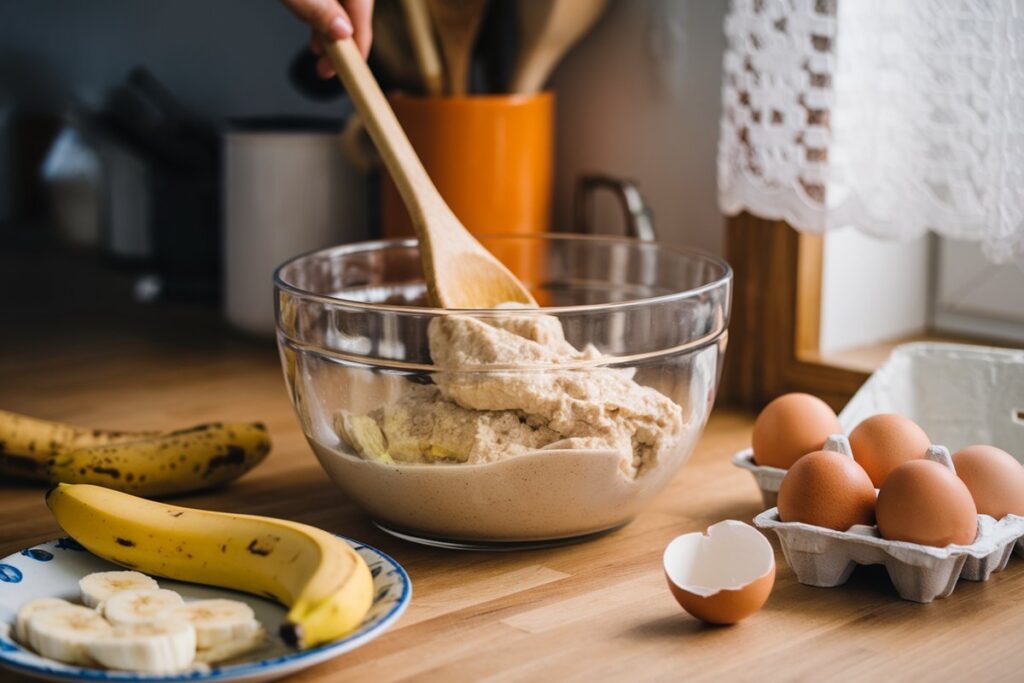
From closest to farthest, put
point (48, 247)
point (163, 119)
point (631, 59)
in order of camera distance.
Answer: point (631, 59) < point (163, 119) < point (48, 247)

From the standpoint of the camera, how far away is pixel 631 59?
1.41m

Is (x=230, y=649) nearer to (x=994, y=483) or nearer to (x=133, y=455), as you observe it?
(x=133, y=455)

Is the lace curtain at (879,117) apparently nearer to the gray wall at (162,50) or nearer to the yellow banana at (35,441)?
the yellow banana at (35,441)

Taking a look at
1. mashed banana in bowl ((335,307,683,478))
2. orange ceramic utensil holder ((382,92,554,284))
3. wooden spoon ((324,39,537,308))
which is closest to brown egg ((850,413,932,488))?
mashed banana in bowl ((335,307,683,478))

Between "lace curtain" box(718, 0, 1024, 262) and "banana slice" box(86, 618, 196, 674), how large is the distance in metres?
0.73

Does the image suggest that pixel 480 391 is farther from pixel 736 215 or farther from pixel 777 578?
pixel 736 215

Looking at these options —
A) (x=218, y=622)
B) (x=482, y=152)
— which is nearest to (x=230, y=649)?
(x=218, y=622)

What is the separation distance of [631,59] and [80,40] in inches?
52.6

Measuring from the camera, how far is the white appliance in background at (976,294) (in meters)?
1.31

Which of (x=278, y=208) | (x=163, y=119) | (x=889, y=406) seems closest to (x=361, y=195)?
(x=278, y=208)

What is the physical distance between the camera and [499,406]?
0.84 meters

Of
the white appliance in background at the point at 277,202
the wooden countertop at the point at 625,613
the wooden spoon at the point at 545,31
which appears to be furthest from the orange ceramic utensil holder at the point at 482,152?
the wooden countertop at the point at 625,613

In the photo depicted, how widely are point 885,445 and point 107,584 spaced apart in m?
0.53

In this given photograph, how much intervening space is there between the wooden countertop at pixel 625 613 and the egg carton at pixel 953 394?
14 cm
